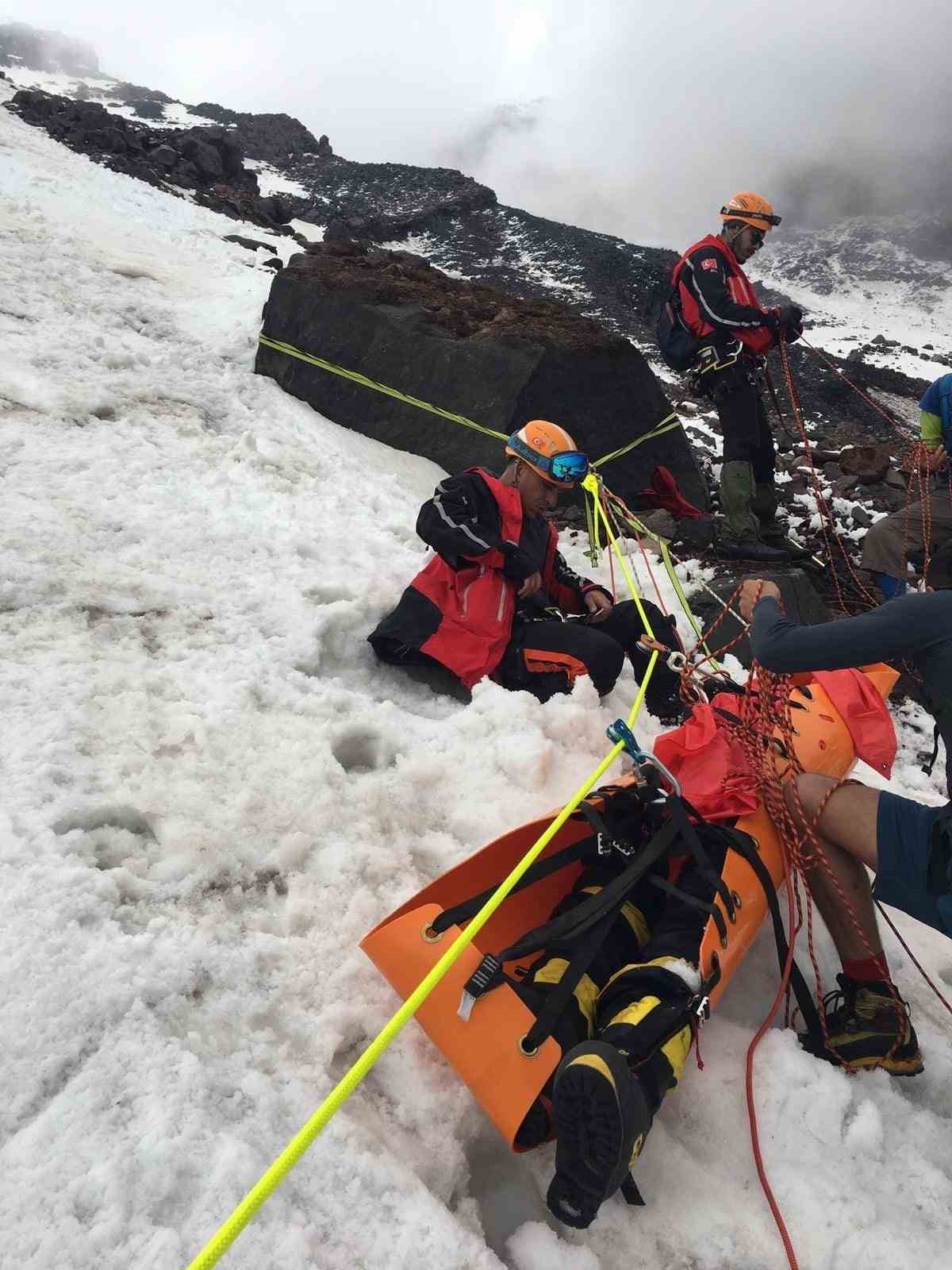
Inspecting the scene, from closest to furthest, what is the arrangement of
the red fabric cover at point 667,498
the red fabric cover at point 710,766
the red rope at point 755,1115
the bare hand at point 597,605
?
the red rope at point 755,1115 < the red fabric cover at point 710,766 < the bare hand at point 597,605 < the red fabric cover at point 667,498

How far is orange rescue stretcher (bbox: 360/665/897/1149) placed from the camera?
1.53m

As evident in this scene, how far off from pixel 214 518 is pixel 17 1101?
9.91 feet

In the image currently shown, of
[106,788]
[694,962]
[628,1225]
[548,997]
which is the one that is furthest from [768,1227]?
[106,788]

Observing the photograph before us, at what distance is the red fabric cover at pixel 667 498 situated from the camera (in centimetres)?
591

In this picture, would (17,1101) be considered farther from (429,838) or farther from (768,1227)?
(768,1227)

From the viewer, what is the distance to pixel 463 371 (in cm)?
560

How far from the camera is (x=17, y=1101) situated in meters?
1.37

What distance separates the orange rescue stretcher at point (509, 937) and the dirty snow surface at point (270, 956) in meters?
0.18

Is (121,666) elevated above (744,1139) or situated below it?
below

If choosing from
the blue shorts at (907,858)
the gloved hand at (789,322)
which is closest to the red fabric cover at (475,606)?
the blue shorts at (907,858)

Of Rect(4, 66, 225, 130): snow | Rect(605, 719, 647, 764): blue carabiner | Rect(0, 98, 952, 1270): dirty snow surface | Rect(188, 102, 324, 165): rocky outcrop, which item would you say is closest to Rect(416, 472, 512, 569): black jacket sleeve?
Rect(0, 98, 952, 1270): dirty snow surface

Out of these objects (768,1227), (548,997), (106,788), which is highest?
(548,997)

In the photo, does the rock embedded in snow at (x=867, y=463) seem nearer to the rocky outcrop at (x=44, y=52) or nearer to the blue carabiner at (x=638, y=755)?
the blue carabiner at (x=638, y=755)

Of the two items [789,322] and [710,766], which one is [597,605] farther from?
[789,322]
